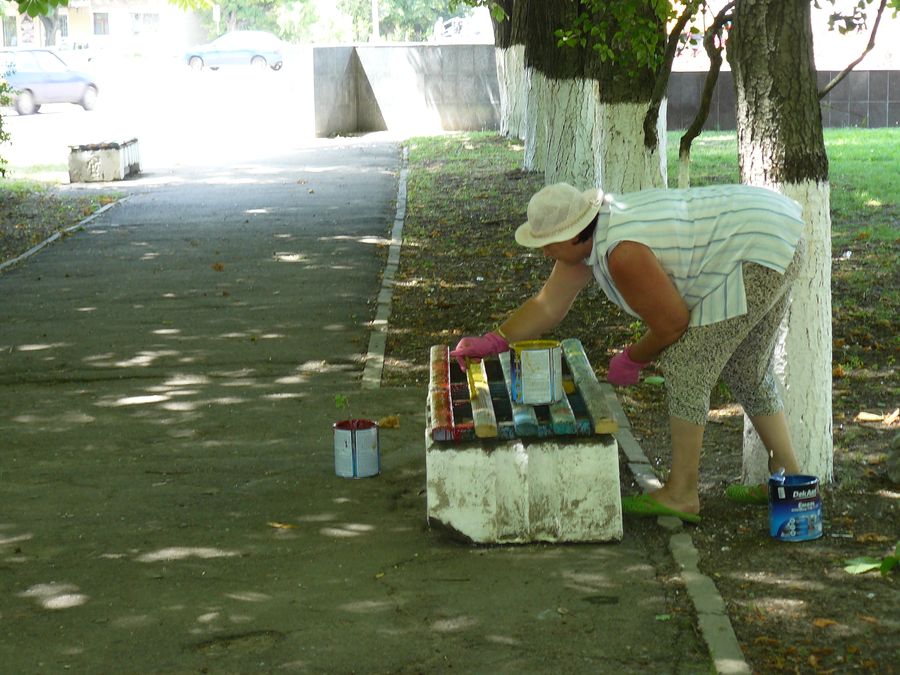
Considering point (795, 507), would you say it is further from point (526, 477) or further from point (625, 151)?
point (625, 151)

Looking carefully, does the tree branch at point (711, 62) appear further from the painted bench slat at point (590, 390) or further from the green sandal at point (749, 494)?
the green sandal at point (749, 494)

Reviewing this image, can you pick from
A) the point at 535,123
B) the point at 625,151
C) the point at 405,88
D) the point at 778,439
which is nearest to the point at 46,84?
the point at 405,88

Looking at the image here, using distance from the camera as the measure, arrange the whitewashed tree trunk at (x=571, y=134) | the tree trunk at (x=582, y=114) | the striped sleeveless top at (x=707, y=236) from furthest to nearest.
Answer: the whitewashed tree trunk at (x=571, y=134), the tree trunk at (x=582, y=114), the striped sleeveless top at (x=707, y=236)

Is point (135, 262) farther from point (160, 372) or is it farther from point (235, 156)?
point (235, 156)

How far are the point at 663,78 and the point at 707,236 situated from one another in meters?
4.83

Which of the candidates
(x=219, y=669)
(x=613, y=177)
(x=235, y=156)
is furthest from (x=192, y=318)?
(x=235, y=156)

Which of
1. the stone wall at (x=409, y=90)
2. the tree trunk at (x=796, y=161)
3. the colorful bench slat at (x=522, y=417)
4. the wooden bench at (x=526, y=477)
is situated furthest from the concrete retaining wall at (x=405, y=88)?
the wooden bench at (x=526, y=477)

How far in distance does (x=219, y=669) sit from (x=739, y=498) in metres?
2.46

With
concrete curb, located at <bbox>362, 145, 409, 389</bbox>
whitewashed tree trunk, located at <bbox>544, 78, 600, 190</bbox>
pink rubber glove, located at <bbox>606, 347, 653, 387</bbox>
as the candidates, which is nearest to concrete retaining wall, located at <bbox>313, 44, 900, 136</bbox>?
concrete curb, located at <bbox>362, 145, 409, 389</bbox>

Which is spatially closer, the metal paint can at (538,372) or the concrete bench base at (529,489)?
the concrete bench base at (529,489)

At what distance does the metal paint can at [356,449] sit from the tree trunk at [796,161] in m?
1.78

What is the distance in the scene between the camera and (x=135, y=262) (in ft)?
Result: 41.8

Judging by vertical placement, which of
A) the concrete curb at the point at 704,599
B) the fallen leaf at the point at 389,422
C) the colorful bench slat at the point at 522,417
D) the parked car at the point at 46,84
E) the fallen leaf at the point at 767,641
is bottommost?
the fallen leaf at the point at 767,641

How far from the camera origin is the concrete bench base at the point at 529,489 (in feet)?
16.6
